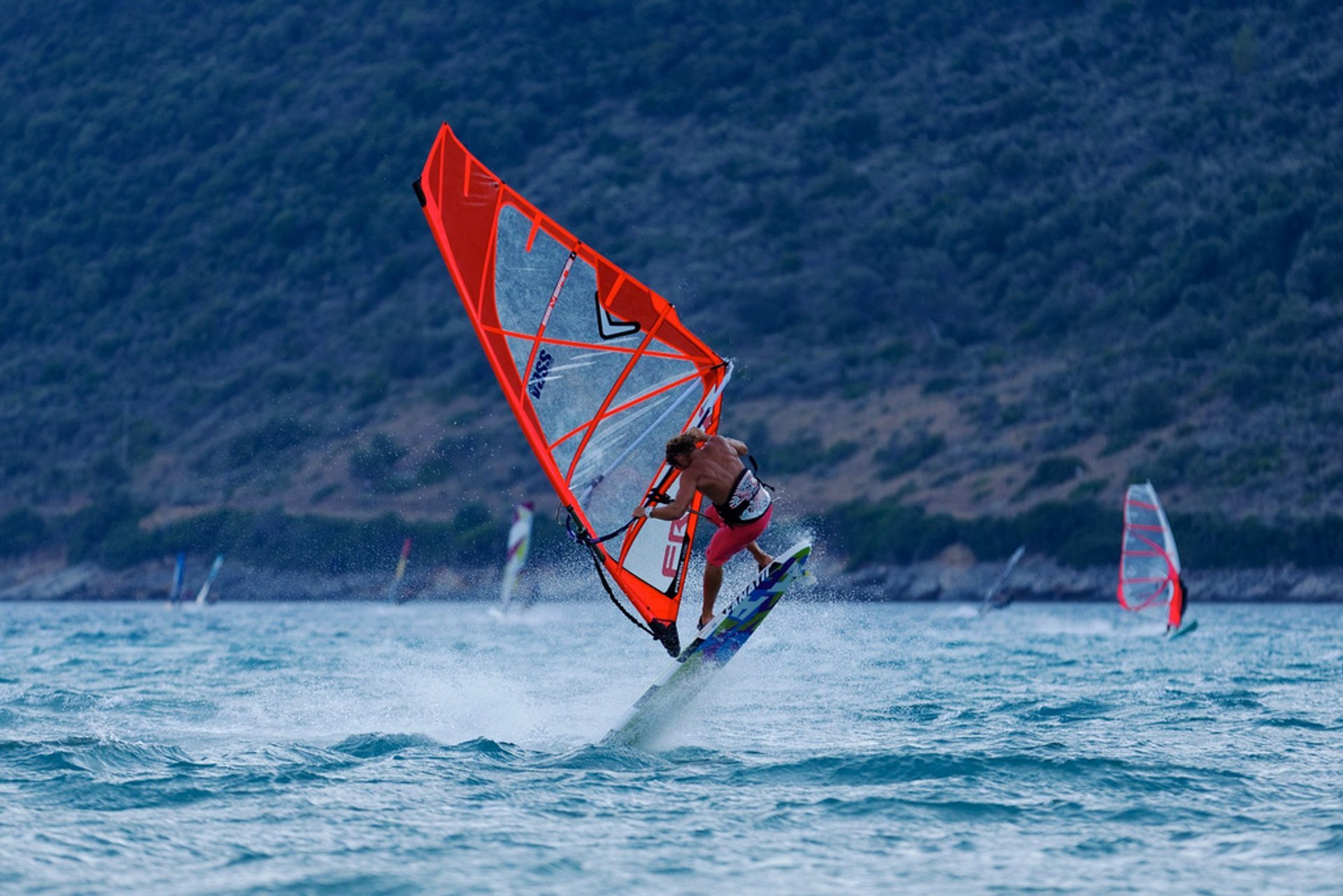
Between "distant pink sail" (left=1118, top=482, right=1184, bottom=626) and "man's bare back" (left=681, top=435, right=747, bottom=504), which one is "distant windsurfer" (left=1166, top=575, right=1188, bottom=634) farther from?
"man's bare back" (left=681, top=435, right=747, bottom=504)

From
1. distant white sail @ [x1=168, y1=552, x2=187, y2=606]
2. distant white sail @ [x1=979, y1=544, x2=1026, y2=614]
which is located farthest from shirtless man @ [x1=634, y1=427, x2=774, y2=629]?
distant white sail @ [x1=168, y1=552, x2=187, y2=606]

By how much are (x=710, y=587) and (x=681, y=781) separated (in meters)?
1.46

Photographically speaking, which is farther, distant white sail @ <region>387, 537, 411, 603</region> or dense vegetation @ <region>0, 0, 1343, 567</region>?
dense vegetation @ <region>0, 0, 1343, 567</region>

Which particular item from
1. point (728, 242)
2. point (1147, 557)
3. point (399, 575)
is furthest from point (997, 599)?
point (728, 242)

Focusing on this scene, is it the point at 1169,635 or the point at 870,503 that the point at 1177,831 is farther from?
the point at 870,503

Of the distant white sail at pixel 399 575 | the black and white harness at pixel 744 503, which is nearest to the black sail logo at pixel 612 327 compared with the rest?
the black and white harness at pixel 744 503

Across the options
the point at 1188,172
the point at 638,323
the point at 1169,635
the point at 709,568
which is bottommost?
the point at 1169,635

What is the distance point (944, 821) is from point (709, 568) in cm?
269

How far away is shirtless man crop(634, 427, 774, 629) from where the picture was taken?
9.98 m

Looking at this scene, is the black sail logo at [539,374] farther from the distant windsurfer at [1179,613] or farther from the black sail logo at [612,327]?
the distant windsurfer at [1179,613]

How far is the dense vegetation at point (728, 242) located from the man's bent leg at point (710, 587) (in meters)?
33.8

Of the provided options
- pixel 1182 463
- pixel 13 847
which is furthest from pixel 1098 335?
pixel 13 847

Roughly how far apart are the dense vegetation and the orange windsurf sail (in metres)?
33.5

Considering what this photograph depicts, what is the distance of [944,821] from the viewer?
8.16m
